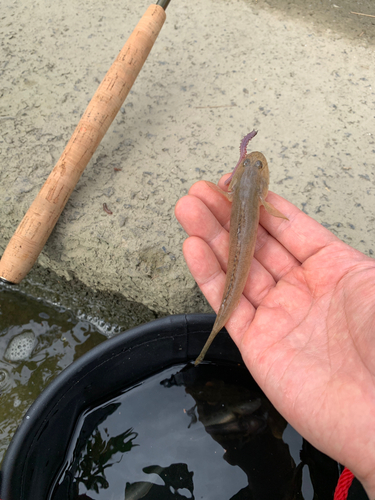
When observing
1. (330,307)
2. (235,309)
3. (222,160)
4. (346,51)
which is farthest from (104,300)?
(346,51)

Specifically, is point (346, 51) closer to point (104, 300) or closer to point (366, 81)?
point (366, 81)

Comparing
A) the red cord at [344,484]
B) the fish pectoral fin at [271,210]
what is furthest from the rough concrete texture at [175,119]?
the red cord at [344,484]

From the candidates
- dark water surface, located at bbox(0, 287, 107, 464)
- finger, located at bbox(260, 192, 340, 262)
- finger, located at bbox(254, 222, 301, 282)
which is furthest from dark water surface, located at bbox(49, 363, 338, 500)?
finger, located at bbox(260, 192, 340, 262)

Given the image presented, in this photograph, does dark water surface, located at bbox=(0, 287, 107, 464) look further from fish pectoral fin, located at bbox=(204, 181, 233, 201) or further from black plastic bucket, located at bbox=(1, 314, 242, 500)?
fish pectoral fin, located at bbox=(204, 181, 233, 201)

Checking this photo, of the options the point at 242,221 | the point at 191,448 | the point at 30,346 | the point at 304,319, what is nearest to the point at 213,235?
the point at 242,221

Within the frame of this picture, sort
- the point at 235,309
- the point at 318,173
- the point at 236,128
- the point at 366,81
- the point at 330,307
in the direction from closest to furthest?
the point at 330,307, the point at 235,309, the point at 318,173, the point at 236,128, the point at 366,81

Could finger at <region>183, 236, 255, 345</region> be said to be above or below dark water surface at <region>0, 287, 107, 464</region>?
above

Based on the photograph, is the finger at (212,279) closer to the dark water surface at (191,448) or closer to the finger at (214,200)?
the finger at (214,200)
